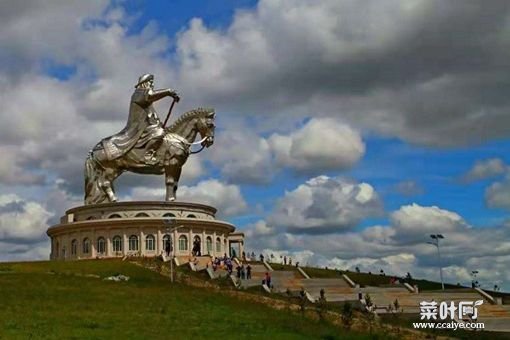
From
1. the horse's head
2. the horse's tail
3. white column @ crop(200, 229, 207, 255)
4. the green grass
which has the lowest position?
the green grass

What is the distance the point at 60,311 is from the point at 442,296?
67.8 ft

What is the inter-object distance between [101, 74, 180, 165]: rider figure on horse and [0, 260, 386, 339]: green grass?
83.4ft

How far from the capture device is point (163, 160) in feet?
198

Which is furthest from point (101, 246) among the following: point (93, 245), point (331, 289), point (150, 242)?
point (331, 289)

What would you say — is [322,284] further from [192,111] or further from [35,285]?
[192,111]

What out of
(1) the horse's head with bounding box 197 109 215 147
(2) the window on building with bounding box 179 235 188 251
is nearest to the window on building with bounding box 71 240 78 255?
(2) the window on building with bounding box 179 235 188 251

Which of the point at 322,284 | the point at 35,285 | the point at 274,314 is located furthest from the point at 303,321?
the point at 322,284

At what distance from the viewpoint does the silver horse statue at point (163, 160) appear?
60.5 meters

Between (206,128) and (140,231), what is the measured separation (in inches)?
390

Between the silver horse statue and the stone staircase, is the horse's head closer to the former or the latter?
the silver horse statue

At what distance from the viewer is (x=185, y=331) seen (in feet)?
67.4

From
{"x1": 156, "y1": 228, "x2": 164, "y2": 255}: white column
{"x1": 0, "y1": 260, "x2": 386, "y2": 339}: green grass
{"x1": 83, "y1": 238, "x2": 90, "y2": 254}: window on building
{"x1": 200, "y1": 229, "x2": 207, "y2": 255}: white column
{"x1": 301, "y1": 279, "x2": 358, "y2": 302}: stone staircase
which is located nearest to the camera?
{"x1": 0, "y1": 260, "x2": 386, "y2": 339}: green grass

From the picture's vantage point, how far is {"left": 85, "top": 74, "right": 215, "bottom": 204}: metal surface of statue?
60438 millimetres

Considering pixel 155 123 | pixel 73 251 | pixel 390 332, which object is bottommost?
pixel 390 332
